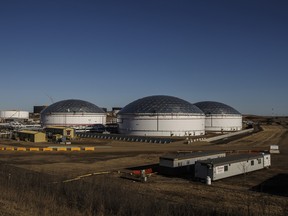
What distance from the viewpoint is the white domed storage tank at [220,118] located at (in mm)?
108188

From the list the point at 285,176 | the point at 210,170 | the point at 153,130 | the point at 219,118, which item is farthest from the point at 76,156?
the point at 219,118

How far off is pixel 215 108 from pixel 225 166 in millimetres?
81696

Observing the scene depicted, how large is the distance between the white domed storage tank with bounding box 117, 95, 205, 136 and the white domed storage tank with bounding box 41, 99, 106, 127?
776 inches

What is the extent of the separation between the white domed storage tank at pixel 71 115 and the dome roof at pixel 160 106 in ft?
64.2

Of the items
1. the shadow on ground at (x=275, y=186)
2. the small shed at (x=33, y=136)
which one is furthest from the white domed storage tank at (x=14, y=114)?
the shadow on ground at (x=275, y=186)

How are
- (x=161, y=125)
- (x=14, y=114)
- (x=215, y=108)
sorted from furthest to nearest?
(x=14, y=114) < (x=215, y=108) < (x=161, y=125)

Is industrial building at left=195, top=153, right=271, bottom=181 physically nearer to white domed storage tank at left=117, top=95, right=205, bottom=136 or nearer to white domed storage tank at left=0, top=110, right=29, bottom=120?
white domed storage tank at left=117, top=95, right=205, bottom=136

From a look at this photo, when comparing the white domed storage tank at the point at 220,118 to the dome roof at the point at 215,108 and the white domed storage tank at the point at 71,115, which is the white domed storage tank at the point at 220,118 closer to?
the dome roof at the point at 215,108

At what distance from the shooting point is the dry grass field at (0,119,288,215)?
16234 mm

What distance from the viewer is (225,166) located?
30.9 m

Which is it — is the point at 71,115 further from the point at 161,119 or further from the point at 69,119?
the point at 161,119

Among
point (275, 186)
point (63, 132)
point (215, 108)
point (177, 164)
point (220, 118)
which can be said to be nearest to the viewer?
point (275, 186)

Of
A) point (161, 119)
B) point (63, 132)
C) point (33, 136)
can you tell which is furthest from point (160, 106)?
point (33, 136)

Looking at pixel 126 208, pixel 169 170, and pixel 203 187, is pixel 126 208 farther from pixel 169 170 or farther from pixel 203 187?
pixel 169 170
